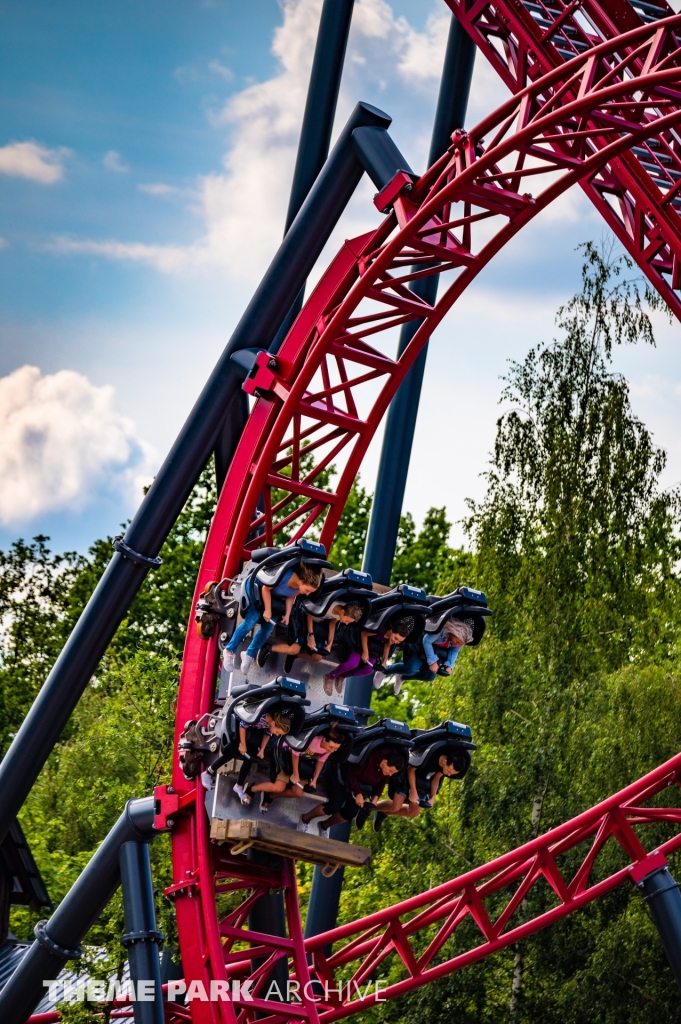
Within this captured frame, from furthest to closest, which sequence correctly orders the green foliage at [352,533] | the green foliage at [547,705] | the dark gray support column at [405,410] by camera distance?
the green foliage at [352,533] → the green foliage at [547,705] → the dark gray support column at [405,410]

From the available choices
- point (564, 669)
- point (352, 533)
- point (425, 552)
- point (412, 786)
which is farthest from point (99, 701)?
point (412, 786)

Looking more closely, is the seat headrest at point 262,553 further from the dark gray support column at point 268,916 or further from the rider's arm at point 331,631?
the dark gray support column at point 268,916

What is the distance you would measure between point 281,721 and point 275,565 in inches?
38.8

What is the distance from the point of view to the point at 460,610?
380 inches

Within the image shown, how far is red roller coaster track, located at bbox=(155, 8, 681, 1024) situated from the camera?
28.5 ft

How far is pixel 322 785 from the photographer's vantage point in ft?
31.1

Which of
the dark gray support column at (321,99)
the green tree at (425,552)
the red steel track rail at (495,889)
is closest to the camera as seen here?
the dark gray support column at (321,99)

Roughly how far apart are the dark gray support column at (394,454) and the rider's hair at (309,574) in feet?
7.91

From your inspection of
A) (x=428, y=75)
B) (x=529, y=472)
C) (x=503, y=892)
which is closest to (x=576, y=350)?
(x=529, y=472)

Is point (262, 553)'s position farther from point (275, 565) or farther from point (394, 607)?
point (394, 607)

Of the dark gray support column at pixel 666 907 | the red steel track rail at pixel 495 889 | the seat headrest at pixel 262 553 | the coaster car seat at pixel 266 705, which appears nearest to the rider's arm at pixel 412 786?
the coaster car seat at pixel 266 705

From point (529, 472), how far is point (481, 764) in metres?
4.07

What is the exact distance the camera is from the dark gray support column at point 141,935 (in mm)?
9406

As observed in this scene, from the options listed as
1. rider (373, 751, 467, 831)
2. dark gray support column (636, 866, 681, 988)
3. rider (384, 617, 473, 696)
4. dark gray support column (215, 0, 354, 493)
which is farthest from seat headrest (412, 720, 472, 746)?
dark gray support column (215, 0, 354, 493)
